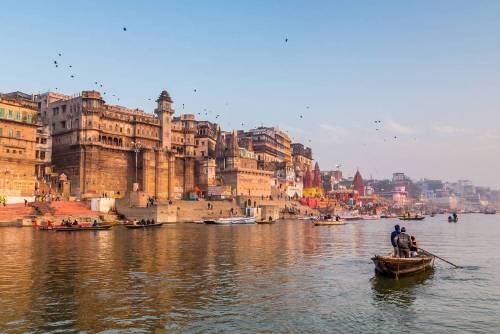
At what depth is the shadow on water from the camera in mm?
19862

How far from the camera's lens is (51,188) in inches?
3356

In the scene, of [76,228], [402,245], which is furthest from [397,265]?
[76,228]

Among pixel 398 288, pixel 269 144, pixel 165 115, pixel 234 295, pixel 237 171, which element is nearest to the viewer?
pixel 234 295

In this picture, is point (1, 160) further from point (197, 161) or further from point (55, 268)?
point (55, 268)

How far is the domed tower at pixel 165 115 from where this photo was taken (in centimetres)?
10100

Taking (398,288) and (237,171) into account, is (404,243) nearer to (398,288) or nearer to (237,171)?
(398,288)

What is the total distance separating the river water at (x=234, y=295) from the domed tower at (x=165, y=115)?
6763cm

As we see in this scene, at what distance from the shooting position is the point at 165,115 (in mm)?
102312

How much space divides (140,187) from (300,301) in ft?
256

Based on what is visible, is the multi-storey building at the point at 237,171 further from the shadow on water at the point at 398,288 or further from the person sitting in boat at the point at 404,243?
the shadow on water at the point at 398,288

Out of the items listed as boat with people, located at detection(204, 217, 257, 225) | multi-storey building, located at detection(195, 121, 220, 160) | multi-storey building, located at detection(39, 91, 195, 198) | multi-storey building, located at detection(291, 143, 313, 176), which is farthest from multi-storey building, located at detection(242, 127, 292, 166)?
boat with people, located at detection(204, 217, 257, 225)

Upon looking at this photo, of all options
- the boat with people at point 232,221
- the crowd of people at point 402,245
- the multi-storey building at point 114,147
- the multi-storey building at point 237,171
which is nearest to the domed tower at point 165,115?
the multi-storey building at point 114,147

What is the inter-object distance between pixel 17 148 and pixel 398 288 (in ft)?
230

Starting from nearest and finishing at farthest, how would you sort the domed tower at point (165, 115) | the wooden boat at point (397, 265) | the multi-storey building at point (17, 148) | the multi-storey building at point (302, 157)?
the wooden boat at point (397, 265)
the multi-storey building at point (17, 148)
the domed tower at point (165, 115)
the multi-storey building at point (302, 157)
